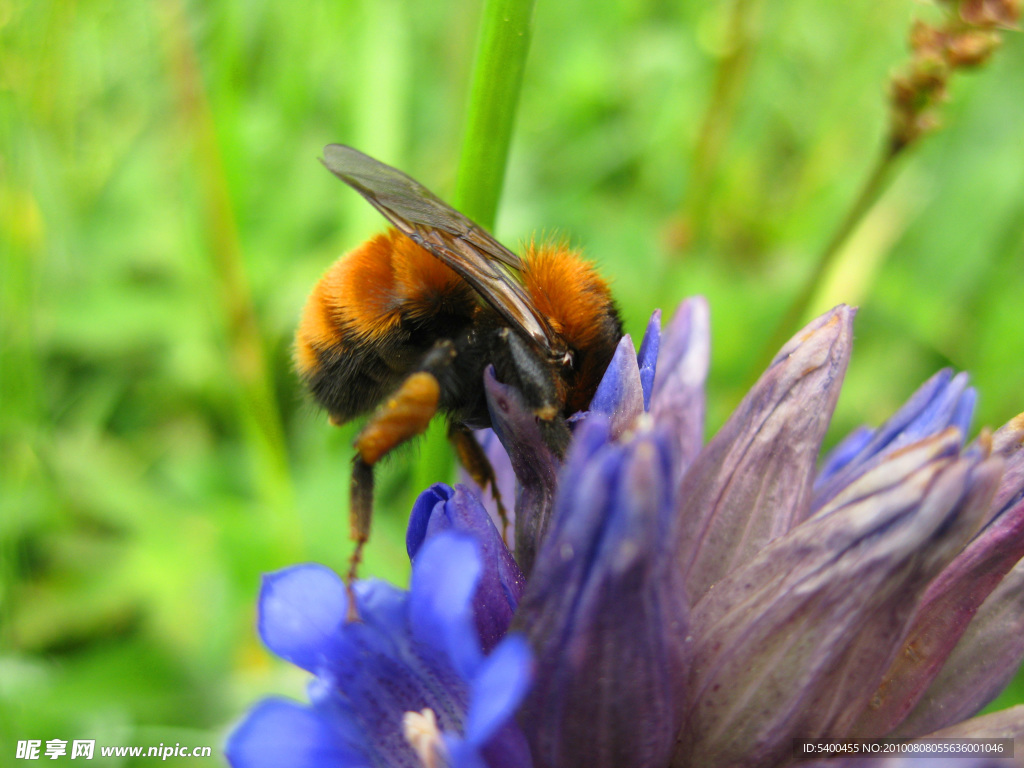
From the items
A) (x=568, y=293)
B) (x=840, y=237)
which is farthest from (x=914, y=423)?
(x=840, y=237)

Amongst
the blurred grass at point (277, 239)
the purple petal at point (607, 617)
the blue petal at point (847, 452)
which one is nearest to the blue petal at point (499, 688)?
the purple petal at point (607, 617)

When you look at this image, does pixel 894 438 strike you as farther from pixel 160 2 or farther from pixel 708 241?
pixel 708 241

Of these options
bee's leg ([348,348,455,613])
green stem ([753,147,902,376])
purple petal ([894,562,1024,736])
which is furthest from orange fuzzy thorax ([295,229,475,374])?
green stem ([753,147,902,376])

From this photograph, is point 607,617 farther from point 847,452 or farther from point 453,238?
point 847,452

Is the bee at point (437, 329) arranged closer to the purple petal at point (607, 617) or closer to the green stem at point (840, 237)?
the purple petal at point (607, 617)

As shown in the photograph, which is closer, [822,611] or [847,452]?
[822,611]

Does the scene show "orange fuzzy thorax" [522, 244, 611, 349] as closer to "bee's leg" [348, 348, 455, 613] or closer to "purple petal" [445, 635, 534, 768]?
"bee's leg" [348, 348, 455, 613]
